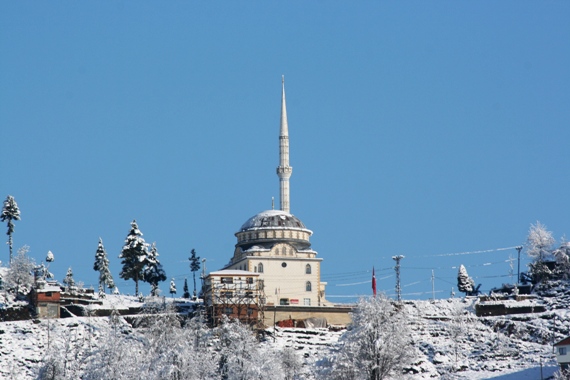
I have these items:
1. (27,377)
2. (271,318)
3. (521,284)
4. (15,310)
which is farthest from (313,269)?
(27,377)

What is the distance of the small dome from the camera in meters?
151

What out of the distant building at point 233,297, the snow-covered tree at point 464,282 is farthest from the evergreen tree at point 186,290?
the snow-covered tree at point 464,282

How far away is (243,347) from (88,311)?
25.9 m

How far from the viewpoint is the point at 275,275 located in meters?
145

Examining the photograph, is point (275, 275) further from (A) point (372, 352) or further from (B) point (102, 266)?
(A) point (372, 352)

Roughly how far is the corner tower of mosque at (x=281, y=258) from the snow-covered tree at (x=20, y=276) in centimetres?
2448

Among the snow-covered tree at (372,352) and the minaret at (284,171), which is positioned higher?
the minaret at (284,171)

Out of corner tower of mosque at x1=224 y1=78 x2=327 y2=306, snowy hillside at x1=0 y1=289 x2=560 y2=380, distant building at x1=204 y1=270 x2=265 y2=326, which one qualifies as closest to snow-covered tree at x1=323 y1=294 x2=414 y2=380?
snowy hillside at x1=0 y1=289 x2=560 y2=380

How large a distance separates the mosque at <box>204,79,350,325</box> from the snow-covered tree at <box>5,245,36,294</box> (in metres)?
18.8

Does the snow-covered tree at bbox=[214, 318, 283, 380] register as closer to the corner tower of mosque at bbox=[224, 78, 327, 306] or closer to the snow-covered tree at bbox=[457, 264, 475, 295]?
the corner tower of mosque at bbox=[224, 78, 327, 306]

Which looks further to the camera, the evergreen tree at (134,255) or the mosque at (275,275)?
the evergreen tree at (134,255)

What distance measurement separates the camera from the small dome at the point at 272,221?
495ft

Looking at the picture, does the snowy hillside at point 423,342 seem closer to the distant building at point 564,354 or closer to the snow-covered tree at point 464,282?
the distant building at point 564,354

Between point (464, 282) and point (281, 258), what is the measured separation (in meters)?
24.3
